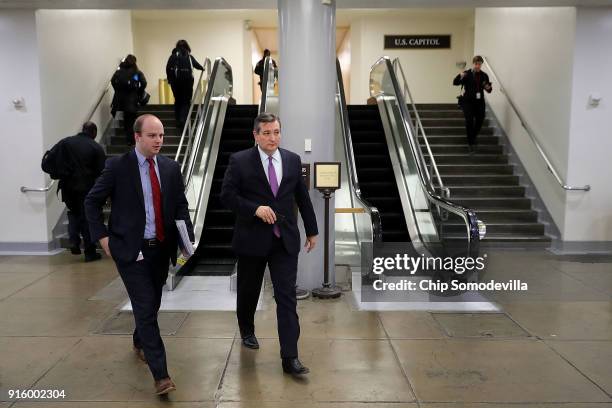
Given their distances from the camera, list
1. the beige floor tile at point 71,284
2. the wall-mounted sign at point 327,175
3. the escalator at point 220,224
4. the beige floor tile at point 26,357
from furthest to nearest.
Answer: the escalator at point 220,224 < the beige floor tile at point 71,284 < the wall-mounted sign at point 327,175 < the beige floor tile at point 26,357

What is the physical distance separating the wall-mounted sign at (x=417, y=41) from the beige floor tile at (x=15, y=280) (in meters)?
12.5

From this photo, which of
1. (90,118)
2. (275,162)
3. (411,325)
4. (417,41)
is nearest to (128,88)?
(90,118)

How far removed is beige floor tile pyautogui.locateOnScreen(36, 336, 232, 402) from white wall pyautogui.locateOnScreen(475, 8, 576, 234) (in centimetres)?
614

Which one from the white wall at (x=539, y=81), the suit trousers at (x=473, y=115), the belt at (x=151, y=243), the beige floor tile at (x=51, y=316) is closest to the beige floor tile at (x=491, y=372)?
the belt at (x=151, y=243)

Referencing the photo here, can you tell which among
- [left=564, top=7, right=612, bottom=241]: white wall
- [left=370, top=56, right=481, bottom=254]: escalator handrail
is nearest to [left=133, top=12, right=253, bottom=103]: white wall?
[left=370, top=56, right=481, bottom=254]: escalator handrail

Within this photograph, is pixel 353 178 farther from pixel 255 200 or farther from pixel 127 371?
pixel 127 371

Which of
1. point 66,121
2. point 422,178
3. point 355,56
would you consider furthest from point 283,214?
point 355,56

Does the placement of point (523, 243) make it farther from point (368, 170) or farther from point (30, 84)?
point (30, 84)

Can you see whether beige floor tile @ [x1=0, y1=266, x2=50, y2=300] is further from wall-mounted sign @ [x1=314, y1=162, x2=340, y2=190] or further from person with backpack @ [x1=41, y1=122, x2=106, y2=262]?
wall-mounted sign @ [x1=314, y1=162, x2=340, y2=190]

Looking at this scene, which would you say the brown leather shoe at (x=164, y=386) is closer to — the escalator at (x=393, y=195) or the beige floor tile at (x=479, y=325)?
the beige floor tile at (x=479, y=325)

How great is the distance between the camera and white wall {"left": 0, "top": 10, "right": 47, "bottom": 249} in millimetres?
7605

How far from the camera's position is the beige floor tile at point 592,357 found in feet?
12.2

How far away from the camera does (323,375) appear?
376cm

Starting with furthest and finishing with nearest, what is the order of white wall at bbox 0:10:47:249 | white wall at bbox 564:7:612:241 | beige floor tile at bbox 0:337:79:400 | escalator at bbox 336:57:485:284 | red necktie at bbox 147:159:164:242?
white wall at bbox 564:7:612:241 < white wall at bbox 0:10:47:249 < escalator at bbox 336:57:485:284 < beige floor tile at bbox 0:337:79:400 < red necktie at bbox 147:159:164:242
